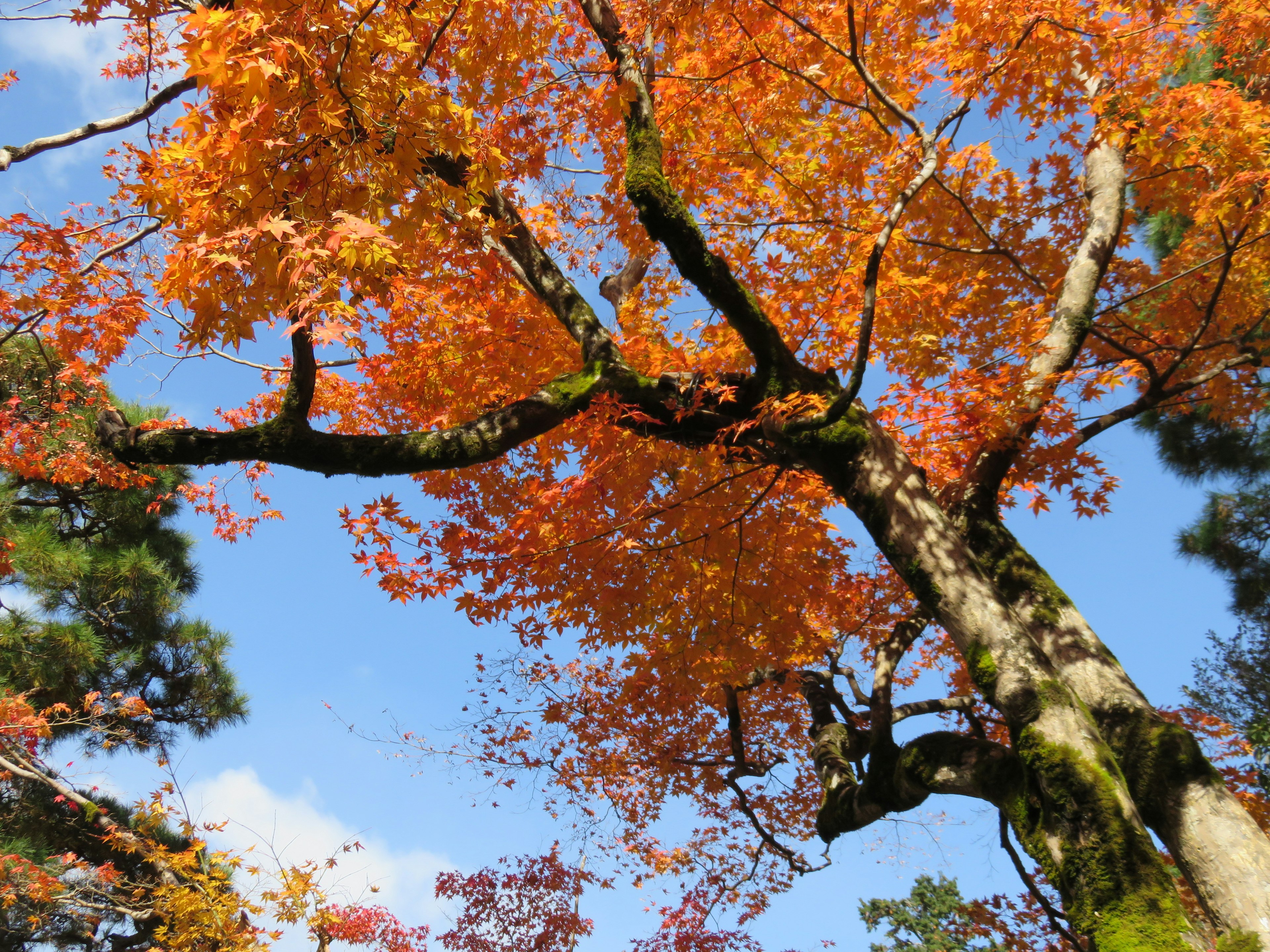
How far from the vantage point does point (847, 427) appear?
4578 mm

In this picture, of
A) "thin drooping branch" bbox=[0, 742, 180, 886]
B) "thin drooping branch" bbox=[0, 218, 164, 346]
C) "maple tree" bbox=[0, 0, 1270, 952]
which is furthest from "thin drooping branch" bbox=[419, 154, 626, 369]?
"thin drooping branch" bbox=[0, 742, 180, 886]

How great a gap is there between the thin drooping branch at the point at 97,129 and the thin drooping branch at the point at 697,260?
2.86 meters

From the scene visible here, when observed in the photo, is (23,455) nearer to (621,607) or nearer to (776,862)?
(621,607)

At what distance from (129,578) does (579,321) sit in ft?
34.0

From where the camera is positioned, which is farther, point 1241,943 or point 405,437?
point 405,437

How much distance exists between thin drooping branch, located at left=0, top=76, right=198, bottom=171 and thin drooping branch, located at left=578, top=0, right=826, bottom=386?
2.86 metres

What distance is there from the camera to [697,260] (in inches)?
188

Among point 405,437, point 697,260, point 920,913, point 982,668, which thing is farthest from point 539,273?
point 920,913

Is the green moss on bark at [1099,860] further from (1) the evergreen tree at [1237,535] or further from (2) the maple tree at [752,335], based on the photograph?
(1) the evergreen tree at [1237,535]

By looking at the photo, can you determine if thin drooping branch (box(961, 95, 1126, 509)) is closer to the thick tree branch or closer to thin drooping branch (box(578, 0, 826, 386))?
thin drooping branch (box(578, 0, 826, 386))

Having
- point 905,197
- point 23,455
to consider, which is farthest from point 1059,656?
point 23,455

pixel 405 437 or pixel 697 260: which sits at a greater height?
pixel 697 260

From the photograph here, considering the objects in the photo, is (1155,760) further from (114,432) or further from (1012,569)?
(114,432)

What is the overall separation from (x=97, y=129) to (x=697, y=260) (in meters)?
4.17
